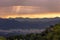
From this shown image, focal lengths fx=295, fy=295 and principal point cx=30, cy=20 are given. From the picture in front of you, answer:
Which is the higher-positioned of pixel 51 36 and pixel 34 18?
pixel 34 18

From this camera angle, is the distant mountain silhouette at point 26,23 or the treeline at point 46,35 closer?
the treeline at point 46,35

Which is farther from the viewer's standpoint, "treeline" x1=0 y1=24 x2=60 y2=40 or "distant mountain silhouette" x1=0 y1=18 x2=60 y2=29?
"distant mountain silhouette" x1=0 y1=18 x2=60 y2=29

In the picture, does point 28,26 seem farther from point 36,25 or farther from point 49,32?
point 49,32

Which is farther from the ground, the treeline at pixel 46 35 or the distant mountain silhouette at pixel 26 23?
the distant mountain silhouette at pixel 26 23

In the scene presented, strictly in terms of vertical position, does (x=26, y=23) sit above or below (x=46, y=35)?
above

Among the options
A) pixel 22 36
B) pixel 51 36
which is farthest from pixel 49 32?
pixel 22 36

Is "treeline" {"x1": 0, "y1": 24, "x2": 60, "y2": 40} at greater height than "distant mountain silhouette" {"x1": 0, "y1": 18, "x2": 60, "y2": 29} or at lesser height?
lesser

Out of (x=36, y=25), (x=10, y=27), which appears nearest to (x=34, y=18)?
(x=36, y=25)

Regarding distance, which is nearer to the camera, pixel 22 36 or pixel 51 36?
pixel 51 36
